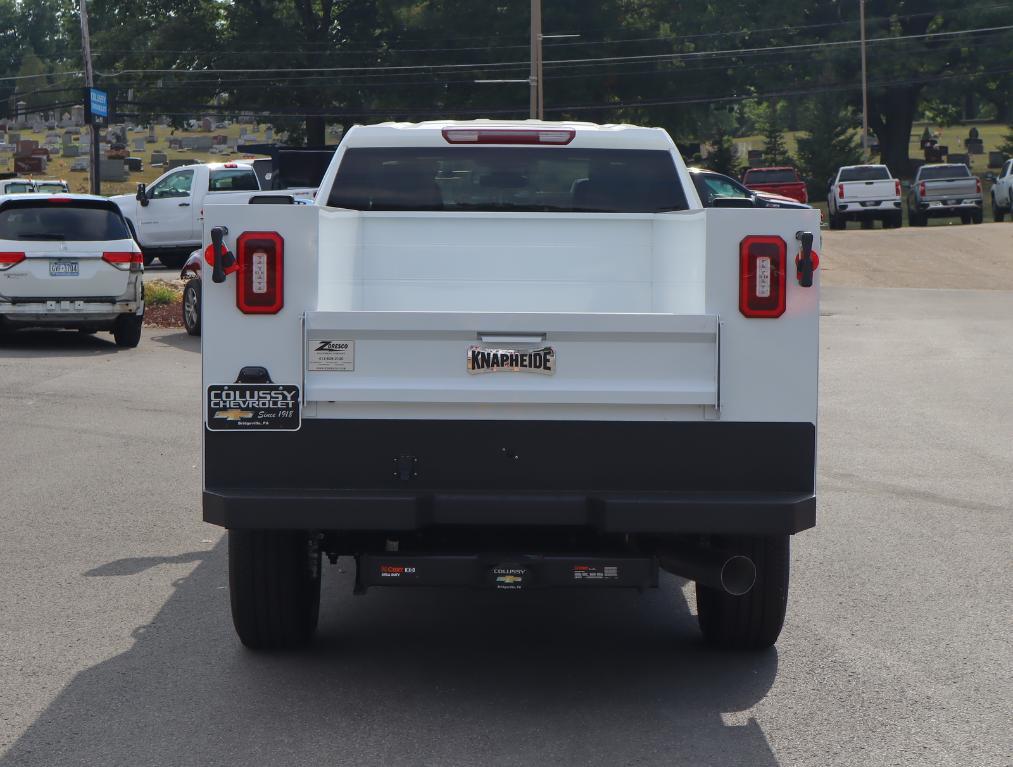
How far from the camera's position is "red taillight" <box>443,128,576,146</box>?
7086 millimetres

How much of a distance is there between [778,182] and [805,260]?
40098 millimetres

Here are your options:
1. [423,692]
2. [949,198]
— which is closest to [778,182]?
[949,198]

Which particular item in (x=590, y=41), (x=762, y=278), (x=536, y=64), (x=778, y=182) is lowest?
(x=762, y=278)

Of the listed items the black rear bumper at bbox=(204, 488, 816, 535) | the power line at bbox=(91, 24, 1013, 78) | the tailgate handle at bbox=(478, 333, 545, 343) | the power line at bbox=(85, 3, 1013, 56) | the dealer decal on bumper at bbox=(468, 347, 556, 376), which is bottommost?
the black rear bumper at bbox=(204, 488, 816, 535)

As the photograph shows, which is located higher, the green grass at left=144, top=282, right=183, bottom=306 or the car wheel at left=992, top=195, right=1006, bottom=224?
the car wheel at left=992, top=195, right=1006, bottom=224

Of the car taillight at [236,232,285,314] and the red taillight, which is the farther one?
the red taillight

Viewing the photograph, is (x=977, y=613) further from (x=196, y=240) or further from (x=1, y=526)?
(x=196, y=240)

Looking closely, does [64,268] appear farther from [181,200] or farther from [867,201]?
[867,201]

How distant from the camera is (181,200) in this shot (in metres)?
31.2

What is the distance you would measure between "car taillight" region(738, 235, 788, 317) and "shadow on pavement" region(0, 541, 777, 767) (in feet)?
4.73

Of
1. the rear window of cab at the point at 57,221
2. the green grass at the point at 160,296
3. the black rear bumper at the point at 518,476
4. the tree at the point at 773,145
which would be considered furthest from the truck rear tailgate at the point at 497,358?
the tree at the point at 773,145

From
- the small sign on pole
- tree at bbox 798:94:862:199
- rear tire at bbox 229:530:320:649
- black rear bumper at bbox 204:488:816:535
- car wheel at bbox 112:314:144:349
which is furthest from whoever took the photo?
tree at bbox 798:94:862:199

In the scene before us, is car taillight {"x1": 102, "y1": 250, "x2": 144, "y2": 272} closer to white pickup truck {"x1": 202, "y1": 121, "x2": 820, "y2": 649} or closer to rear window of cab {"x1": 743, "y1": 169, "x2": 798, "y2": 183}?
white pickup truck {"x1": 202, "y1": 121, "x2": 820, "y2": 649}

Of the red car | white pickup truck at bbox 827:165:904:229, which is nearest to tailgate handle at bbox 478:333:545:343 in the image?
the red car
